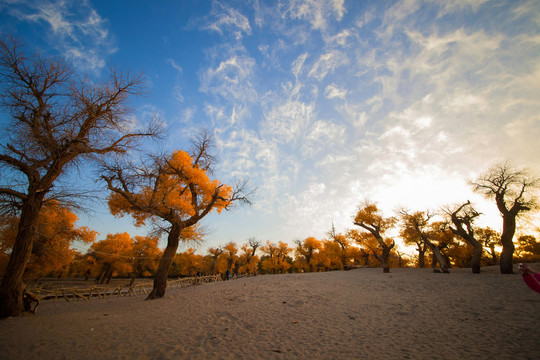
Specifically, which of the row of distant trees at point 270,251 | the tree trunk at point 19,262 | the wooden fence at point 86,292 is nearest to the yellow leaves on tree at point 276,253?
the row of distant trees at point 270,251

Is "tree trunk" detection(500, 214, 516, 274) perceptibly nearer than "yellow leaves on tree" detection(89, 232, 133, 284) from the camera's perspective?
Yes

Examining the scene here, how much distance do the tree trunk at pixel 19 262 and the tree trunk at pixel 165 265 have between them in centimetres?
488

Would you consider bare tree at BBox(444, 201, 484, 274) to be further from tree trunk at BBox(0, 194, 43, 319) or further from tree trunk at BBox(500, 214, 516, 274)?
tree trunk at BBox(0, 194, 43, 319)

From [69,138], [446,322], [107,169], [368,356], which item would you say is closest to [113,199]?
[107,169]

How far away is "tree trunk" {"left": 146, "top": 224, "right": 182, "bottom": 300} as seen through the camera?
10859mm

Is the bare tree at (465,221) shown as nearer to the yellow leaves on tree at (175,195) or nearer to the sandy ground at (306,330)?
the sandy ground at (306,330)

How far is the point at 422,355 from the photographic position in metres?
3.85

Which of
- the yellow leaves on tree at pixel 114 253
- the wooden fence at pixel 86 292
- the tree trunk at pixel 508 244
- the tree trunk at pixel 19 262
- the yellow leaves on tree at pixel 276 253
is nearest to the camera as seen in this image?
the tree trunk at pixel 19 262

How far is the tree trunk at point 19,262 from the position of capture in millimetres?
6484

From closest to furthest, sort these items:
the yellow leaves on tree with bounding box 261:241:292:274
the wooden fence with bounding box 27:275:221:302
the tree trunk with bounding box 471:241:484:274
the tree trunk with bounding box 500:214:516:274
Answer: the wooden fence with bounding box 27:275:221:302 → the tree trunk with bounding box 500:214:516:274 → the tree trunk with bounding box 471:241:484:274 → the yellow leaves on tree with bounding box 261:241:292:274

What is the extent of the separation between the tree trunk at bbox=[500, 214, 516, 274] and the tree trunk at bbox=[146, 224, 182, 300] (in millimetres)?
21193

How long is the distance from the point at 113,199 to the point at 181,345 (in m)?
9.43

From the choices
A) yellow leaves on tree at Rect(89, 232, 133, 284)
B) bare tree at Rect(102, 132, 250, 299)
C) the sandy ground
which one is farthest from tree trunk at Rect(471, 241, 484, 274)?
yellow leaves on tree at Rect(89, 232, 133, 284)

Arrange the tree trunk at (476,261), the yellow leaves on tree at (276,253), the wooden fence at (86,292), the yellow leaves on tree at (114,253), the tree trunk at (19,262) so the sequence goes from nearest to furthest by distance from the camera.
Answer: the tree trunk at (19,262), the wooden fence at (86,292), the tree trunk at (476,261), the yellow leaves on tree at (114,253), the yellow leaves on tree at (276,253)
